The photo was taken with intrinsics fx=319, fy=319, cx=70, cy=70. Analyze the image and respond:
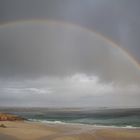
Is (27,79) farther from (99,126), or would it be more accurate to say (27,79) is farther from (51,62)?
(99,126)

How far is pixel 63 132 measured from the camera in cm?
336

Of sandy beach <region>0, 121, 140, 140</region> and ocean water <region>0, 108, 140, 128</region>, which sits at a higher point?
ocean water <region>0, 108, 140, 128</region>

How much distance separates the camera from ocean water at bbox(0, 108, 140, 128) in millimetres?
3324

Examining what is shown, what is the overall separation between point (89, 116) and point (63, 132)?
1.05ft

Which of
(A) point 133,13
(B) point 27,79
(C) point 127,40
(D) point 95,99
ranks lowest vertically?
(D) point 95,99

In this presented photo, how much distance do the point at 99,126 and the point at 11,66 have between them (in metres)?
1.20

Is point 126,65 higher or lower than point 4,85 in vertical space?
higher

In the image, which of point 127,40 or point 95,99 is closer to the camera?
point 95,99

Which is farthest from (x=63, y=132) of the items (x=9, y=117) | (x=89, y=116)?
(x=9, y=117)

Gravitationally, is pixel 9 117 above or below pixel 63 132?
above

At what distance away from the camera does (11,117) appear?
3428mm

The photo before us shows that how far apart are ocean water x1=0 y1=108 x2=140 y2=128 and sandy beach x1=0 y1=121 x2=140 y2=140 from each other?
0.17 feet

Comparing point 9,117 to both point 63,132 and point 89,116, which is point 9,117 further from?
point 89,116

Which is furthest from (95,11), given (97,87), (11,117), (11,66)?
(11,117)
